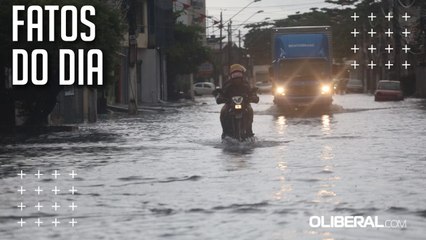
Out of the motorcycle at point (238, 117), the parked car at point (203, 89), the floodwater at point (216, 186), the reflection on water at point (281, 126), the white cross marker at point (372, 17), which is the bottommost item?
the parked car at point (203, 89)

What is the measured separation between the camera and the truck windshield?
151 ft

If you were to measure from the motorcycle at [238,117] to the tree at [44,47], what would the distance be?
8.26 metres

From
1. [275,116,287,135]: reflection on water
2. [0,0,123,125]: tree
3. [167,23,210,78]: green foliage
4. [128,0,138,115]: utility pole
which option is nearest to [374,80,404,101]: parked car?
[167,23,210,78]: green foliage

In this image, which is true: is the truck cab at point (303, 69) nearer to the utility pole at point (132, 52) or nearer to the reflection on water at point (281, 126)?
the utility pole at point (132, 52)

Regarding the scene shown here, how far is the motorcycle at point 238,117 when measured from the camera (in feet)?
74.2

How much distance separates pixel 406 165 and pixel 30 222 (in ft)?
26.4

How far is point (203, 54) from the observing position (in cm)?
8612

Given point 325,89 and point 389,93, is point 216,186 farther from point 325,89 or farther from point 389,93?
point 389,93

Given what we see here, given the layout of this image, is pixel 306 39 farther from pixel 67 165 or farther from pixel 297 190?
pixel 297 190

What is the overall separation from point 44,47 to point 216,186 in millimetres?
16278

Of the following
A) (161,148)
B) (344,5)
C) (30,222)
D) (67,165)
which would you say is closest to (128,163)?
(67,165)

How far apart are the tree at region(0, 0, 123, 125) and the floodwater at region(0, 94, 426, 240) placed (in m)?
4.02

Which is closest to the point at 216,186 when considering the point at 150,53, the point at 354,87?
the point at 150,53

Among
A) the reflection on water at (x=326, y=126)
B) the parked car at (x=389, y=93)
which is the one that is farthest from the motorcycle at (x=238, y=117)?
the parked car at (x=389, y=93)
